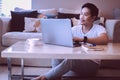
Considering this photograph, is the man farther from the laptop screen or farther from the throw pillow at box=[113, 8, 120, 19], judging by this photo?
the throw pillow at box=[113, 8, 120, 19]

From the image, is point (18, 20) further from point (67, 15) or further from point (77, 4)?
point (77, 4)

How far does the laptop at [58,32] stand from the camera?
1.85 meters

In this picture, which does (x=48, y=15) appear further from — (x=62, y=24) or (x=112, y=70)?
(x=62, y=24)

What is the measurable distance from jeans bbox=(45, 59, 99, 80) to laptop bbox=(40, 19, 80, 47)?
259mm

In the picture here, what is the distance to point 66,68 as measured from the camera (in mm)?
2217

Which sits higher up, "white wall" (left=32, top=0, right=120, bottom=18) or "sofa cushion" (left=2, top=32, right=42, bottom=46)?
"white wall" (left=32, top=0, right=120, bottom=18)

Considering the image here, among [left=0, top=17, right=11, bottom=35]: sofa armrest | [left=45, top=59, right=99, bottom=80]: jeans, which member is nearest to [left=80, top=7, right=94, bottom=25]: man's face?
[left=45, top=59, right=99, bottom=80]: jeans

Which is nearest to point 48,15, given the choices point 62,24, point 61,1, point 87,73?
point 61,1

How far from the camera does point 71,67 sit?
7.39 ft

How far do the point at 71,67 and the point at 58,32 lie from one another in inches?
17.4

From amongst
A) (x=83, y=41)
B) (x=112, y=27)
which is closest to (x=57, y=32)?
(x=83, y=41)

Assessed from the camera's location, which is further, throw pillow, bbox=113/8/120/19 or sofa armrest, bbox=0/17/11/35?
throw pillow, bbox=113/8/120/19

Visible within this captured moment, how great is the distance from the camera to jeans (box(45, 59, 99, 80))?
2.20m

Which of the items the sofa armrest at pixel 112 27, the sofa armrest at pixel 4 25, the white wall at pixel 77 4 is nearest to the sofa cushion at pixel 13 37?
the sofa armrest at pixel 4 25
